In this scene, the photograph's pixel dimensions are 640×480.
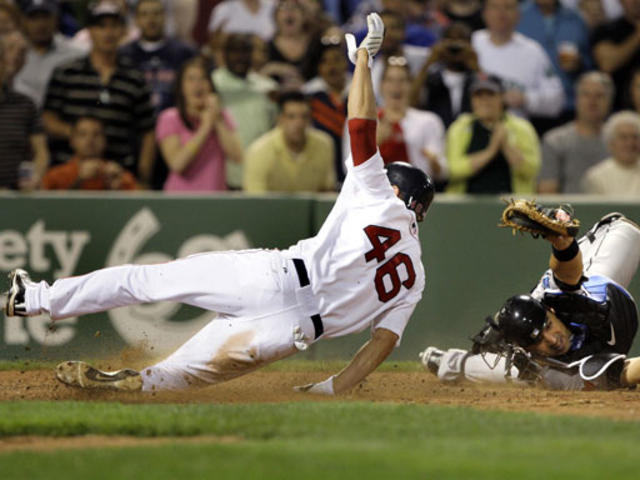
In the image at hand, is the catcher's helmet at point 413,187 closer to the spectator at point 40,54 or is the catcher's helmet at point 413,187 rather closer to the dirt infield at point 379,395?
the dirt infield at point 379,395

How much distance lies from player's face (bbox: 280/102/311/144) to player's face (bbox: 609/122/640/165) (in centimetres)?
313

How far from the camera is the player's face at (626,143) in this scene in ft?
38.8

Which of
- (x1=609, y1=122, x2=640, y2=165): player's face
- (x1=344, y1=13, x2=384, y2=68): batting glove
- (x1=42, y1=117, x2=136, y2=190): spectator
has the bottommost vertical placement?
(x1=42, y1=117, x2=136, y2=190): spectator

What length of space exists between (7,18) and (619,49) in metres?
6.77

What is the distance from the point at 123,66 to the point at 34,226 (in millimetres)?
2110

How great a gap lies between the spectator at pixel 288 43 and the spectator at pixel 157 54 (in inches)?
38.1

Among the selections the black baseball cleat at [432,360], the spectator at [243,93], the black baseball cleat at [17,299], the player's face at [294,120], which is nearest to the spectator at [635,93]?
the player's face at [294,120]

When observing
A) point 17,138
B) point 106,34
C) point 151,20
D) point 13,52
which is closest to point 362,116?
point 106,34

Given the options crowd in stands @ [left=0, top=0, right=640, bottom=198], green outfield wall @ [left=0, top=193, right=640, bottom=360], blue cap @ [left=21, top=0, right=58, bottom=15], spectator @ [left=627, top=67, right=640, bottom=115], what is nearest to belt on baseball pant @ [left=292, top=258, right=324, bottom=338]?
green outfield wall @ [left=0, top=193, right=640, bottom=360]

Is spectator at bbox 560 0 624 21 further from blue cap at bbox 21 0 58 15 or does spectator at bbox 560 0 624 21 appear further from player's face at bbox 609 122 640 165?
blue cap at bbox 21 0 58 15

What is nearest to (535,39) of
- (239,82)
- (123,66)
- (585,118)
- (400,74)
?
(585,118)

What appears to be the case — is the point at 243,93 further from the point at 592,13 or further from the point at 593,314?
the point at 593,314

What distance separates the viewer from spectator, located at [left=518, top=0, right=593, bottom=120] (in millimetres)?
13391

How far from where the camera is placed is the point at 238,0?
13.5m
